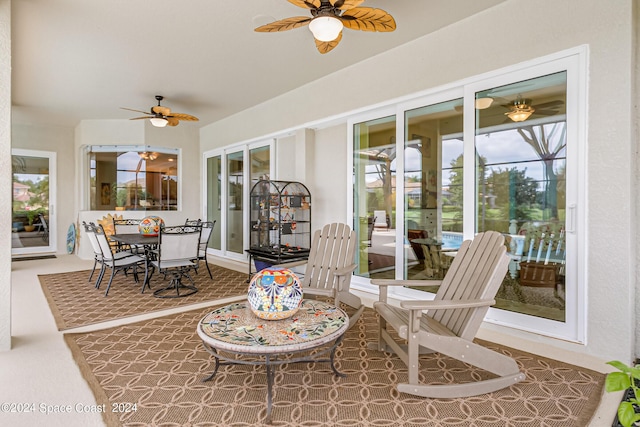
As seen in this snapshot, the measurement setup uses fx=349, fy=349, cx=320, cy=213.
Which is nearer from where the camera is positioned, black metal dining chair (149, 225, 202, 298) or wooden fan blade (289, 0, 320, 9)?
wooden fan blade (289, 0, 320, 9)

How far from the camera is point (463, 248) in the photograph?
2781 mm

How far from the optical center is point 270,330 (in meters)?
2.12

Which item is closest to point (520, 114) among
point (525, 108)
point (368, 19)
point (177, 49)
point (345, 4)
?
point (525, 108)

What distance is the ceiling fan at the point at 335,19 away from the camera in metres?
2.50

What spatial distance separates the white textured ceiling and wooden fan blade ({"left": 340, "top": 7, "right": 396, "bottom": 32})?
0.58 meters

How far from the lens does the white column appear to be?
2777mm

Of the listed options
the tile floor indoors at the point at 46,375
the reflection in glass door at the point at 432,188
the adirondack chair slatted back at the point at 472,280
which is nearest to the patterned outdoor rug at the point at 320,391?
the tile floor indoors at the point at 46,375

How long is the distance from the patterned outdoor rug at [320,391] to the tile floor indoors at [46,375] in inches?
3.1

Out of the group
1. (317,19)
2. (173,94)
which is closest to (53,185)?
(173,94)

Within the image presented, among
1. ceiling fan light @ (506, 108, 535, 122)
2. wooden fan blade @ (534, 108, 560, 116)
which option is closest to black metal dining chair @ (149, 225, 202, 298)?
ceiling fan light @ (506, 108, 535, 122)

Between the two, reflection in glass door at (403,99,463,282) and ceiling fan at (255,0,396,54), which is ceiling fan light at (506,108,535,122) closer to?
reflection in glass door at (403,99,463,282)

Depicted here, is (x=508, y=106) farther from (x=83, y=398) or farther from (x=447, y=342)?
(x=83, y=398)

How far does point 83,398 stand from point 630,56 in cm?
438

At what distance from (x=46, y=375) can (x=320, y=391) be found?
1907 mm
